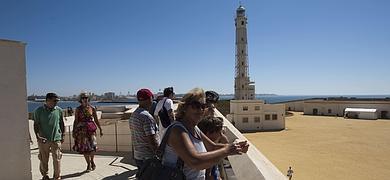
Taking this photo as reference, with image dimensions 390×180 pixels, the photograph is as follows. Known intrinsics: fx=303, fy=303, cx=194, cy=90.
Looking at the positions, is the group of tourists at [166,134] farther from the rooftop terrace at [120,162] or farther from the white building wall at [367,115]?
the white building wall at [367,115]

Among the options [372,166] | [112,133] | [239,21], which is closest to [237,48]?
[239,21]

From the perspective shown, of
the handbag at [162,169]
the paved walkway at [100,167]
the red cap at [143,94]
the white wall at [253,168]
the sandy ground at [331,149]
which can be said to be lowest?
the sandy ground at [331,149]

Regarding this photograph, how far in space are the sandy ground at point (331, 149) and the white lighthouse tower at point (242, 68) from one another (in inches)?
634

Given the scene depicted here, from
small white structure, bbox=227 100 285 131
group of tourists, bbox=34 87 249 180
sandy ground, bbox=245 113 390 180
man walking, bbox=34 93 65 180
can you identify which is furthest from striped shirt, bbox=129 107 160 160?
small white structure, bbox=227 100 285 131

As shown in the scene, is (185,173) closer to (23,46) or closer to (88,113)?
(23,46)

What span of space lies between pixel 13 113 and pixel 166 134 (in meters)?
3.13

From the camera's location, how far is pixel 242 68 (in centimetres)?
5828

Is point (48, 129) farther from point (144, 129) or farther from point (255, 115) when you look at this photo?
point (255, 115)

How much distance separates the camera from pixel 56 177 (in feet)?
15.4

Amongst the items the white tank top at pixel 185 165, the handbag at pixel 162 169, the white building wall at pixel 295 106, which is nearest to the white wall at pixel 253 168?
the white tank top at pixel 185 165

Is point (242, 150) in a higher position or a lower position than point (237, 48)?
lower

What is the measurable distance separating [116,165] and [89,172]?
1.84ft

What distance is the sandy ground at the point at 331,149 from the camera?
18047 millimetres

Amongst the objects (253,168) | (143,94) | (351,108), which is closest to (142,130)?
(143,94)
